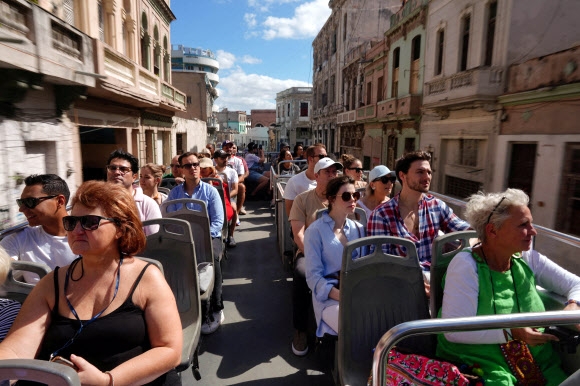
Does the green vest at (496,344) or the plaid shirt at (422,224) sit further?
the plaid shirt at (422,224)

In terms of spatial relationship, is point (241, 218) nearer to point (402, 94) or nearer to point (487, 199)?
point (487, 199)

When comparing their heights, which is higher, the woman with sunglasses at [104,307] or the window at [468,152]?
the window at [468,152]

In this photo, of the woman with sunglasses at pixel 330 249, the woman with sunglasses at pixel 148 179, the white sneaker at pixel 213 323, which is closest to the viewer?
the woman with sunglasses at pixel 330 249

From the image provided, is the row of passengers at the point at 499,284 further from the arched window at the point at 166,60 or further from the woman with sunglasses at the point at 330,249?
the arched window at the point at 166,60

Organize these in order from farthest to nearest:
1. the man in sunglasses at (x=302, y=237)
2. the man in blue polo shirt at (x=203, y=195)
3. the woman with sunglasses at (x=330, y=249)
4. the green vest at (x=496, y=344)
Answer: the man in blue polo shirt at (x=203, y=195)
the man in sunglasses at (x=302, y=237)
the woman with sunglasses at (x=330, y=249)
the green vest at (x=496, y=344)

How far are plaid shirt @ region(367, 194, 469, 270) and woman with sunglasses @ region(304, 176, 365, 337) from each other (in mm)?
183

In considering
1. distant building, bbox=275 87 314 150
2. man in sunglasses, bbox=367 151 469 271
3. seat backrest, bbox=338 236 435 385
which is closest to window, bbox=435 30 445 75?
man in sunglasses, bbox=367 151 469 271

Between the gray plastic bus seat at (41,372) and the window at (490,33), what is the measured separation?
12.4 m

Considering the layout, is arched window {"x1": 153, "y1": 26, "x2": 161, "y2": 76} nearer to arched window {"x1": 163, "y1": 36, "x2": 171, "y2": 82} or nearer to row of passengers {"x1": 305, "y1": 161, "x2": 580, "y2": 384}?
arched window {"x1": 163, "y1": 36, "x2": 171, "y2": 82}

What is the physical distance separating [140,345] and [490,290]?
186 cm

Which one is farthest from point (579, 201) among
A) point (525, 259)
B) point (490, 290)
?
point (490, 290)

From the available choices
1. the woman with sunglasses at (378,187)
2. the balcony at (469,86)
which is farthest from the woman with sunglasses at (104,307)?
the balcony at (469,86)

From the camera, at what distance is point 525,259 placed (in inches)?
86.6

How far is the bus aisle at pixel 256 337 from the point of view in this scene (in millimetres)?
2799
